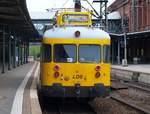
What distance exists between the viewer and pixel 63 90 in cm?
1619

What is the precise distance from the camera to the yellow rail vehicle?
16328mm

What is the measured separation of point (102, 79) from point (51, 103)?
343cm

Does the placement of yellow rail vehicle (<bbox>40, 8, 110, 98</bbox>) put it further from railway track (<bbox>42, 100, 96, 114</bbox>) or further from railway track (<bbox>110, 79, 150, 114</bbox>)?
railway track (<bbox>110, 79, 150, 114</bbox>)

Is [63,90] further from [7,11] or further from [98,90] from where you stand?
[7,11]

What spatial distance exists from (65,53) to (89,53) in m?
0.79

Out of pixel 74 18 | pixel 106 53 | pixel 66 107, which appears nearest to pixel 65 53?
pixel 106 53

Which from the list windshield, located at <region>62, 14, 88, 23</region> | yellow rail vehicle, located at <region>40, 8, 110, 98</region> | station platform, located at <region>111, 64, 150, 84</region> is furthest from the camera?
station platform, located at <region>111, 64, 150, 84</region>

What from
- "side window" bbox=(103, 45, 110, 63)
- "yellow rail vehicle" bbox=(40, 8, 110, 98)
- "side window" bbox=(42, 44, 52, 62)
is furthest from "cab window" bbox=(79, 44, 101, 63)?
"side window" bbox=(42, 44, 52, 62)

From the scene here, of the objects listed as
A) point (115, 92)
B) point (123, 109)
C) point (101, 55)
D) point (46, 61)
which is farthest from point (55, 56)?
point (115, 92)

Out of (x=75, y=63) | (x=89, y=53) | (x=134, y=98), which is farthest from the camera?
(x=134, y=98)

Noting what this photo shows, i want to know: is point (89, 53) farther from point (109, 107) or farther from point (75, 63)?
point (109, 107)

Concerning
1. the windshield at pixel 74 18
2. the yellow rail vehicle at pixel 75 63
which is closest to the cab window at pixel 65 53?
the yellow rail vehicle at pixel 75 63

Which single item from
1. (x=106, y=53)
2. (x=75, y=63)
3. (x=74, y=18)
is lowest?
(x=75, y=63)

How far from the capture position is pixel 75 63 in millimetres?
16547
